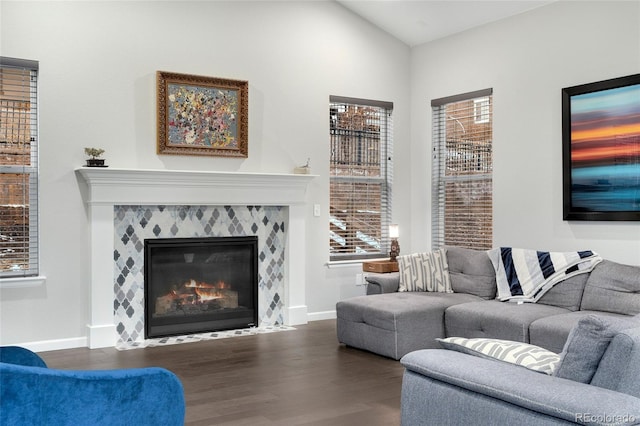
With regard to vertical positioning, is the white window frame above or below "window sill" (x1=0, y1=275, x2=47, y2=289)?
above

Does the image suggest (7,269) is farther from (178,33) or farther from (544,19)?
(544,19)

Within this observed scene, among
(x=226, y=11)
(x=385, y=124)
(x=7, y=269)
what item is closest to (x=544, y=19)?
(x=385, y=124)

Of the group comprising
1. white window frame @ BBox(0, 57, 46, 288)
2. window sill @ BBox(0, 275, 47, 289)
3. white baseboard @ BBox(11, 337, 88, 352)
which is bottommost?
white baseboard @ BBox(11, 337, 88, 352)

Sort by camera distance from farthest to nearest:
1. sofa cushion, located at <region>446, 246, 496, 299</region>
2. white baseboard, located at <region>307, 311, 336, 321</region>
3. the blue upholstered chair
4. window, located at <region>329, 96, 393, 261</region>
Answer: window, located at <region>329, 96, 393, 261</region> → white baseboard, located at <region>307, 311, 336, 321</region> → sofa cushion, located at <region>446, 246, 496, 299</region> → the blue upholstered chair

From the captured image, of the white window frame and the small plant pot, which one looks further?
the small plant pot

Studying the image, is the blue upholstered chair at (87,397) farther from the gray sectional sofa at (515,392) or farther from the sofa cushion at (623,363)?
the sofa cushion at (623,363)

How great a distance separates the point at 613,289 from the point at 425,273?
65.3 inches

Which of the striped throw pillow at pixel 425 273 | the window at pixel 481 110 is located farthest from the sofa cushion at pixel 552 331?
the window at pixel 481 110

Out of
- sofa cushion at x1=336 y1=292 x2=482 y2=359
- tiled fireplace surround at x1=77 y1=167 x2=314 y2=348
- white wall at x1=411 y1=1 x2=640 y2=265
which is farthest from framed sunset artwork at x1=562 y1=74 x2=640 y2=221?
tiled fireplace surround at x1=77 y1=167 x2=314 y2=348

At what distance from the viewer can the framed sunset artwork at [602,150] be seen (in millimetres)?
4855

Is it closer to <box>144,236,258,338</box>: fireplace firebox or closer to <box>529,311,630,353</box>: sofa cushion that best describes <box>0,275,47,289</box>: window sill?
<box>144,236,258,338</box>: fireplace firebox

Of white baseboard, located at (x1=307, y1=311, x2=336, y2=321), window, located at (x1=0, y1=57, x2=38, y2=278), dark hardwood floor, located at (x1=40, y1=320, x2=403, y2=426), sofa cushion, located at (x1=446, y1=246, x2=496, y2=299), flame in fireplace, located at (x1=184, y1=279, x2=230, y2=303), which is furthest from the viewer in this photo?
white baseboard, located at (x1=307, y1=311, x2=336, y2=321)

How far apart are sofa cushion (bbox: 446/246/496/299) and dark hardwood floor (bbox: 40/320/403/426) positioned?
115 centimetres

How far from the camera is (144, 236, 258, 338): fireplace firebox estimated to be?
219 inches
